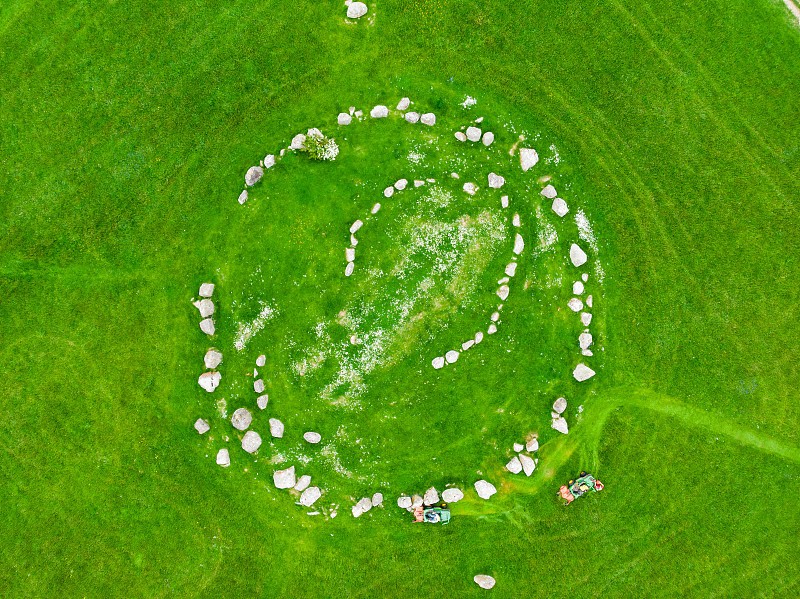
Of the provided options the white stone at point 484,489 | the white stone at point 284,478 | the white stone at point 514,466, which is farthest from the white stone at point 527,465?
the white stone at point 284,478

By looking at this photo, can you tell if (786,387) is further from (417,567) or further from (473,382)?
(417,567)

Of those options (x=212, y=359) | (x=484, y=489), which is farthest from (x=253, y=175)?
(x=484, y=489)

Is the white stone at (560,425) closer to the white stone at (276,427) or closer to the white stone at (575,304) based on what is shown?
the white stone at (575,304)

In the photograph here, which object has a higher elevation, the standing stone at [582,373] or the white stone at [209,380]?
the standing stone at [582,373]

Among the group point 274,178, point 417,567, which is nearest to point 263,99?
point 274,178

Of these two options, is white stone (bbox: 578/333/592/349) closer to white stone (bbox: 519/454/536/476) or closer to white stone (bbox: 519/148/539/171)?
white stone (bbox: 519/454/536/476)
